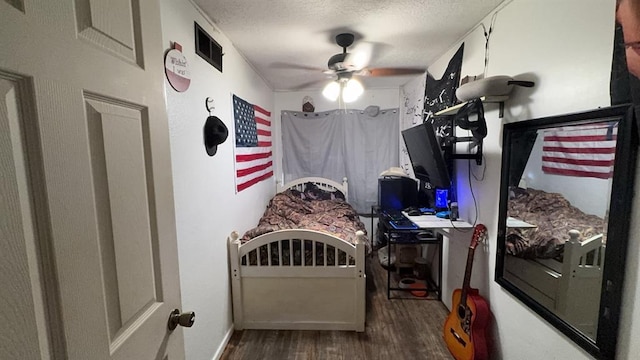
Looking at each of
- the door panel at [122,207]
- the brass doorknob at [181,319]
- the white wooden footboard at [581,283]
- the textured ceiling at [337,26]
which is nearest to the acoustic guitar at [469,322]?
the white wooden footboard at [581,283]

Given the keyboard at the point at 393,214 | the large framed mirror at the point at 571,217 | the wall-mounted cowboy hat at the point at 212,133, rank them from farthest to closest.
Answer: the keyboard at the point at 393,214, the wall-mounted cowboy hat at the point at 212,133, the large framed mirror at the point at 571,217

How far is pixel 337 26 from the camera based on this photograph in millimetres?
1957

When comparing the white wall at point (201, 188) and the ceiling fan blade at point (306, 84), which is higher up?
the ceiling fan blade at point (306, 84)

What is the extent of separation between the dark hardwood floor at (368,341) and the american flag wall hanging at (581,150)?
149 centimetres

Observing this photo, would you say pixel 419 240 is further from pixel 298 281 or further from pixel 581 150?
pixel 581 150

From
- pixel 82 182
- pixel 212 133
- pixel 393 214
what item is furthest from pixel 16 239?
pixel 393 214

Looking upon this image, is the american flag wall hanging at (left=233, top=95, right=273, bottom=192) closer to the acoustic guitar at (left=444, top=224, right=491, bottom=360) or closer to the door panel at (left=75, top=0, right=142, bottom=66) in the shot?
the door panel at (left=75, top=0, right=142, bottom=66)

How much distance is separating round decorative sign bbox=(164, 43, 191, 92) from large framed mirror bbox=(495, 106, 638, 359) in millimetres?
1863

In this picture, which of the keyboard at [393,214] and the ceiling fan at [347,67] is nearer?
the ceiling fan at [347,67]

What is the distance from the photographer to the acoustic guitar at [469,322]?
1.77m

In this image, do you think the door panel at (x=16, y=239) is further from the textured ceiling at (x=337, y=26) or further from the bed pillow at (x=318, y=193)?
the bed pillow at (x=318, y=193)

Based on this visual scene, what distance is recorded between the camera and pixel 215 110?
1976 millimetres

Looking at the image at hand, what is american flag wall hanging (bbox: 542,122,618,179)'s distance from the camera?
42.4 inches

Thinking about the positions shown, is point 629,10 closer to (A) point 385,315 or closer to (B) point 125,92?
(B) point 125,92
